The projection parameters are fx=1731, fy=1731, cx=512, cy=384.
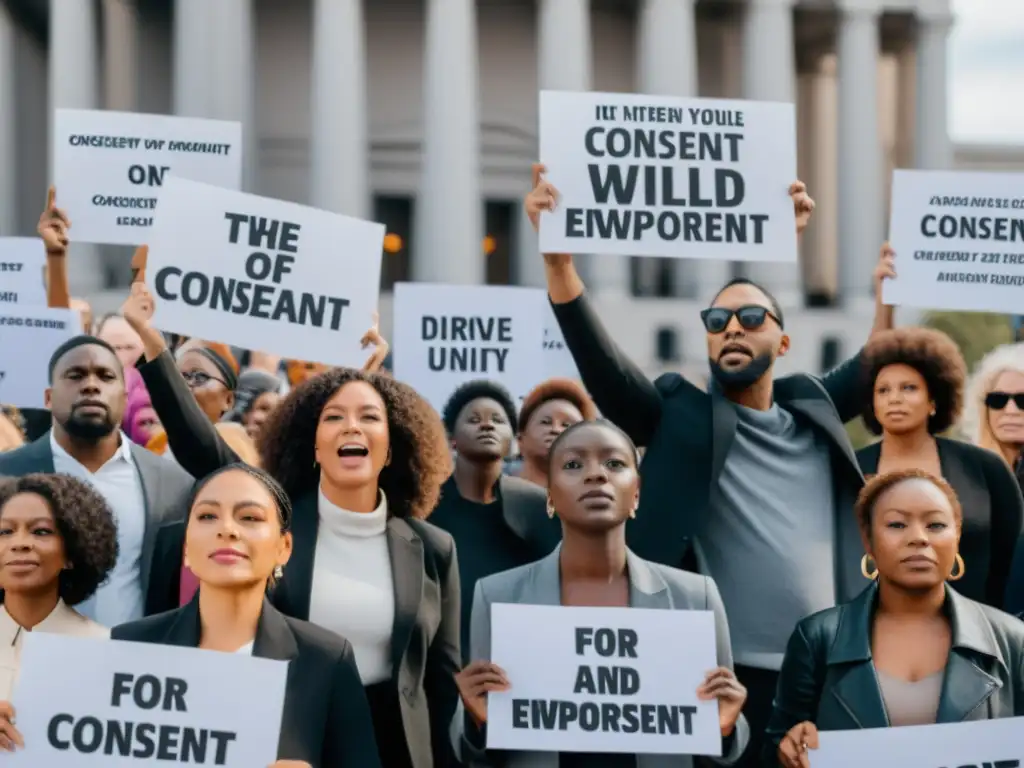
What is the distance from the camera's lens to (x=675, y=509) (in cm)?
832

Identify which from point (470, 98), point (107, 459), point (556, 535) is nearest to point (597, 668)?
point (556, 535)

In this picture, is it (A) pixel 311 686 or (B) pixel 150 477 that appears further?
(B) pixel 150 477

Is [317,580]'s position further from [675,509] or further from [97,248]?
[97,248]

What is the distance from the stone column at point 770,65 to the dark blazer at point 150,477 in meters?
51.0

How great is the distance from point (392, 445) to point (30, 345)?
507 centimetres

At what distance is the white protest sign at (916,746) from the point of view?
6562 millimetres

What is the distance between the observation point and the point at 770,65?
196 ft

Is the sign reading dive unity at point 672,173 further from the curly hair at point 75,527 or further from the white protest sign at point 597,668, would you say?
the curly hair at point 75,527

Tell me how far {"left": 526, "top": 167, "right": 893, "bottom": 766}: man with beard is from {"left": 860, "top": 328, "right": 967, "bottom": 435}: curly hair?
0.95 metres

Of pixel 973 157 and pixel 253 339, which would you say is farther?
pixel 973 157

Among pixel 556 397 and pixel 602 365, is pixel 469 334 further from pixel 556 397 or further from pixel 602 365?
pixel 602 365

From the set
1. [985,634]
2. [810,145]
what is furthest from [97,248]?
[985,634]

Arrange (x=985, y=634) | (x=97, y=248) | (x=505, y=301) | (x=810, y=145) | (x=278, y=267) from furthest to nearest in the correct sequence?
1. (x=810, y=145)
2. (x=97, y=248)
3. (x=505, y=301)
4. (x=278, y=267)
5. (x=985, y=634)

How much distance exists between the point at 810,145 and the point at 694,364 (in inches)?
581
